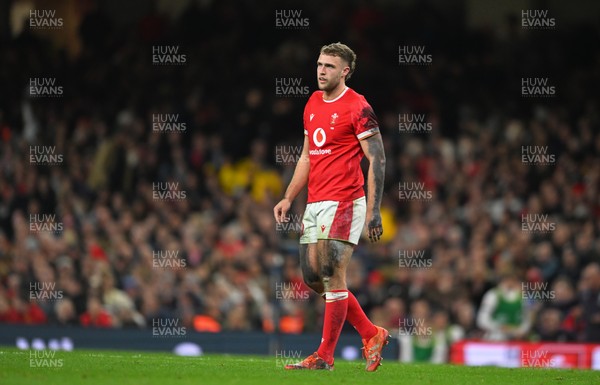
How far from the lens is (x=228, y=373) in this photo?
10812 millimetres

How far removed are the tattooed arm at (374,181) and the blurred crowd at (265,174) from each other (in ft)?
25.0

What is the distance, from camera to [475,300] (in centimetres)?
1903

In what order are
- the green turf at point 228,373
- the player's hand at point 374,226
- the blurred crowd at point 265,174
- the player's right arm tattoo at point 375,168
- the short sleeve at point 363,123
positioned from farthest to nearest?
the blurred crowd at point 265,174, the short sleeve at point 363,123, the player's right arm tattoo at point 375,168, the player's hand at point 374,226, the green turf at point 228,373

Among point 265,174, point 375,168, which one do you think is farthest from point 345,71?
point 265,174

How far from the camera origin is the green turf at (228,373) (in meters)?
10.1

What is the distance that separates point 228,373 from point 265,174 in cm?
1220

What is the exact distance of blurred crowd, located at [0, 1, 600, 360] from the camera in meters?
19.5

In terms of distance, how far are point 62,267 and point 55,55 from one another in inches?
251

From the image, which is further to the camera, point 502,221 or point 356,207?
point 502,221

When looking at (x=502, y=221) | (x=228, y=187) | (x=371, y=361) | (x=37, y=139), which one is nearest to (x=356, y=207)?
(x=371, y=361)

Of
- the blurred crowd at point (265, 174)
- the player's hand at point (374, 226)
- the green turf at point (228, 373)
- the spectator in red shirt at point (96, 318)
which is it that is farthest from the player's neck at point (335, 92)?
A: the spectator in red shirt at point (96, 318)

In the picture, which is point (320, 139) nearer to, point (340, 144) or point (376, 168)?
point (340, 144)

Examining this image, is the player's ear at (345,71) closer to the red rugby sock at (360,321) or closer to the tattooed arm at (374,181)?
the tattooed arm at (374,181)

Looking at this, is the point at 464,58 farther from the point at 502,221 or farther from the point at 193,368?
the point at 193,368
